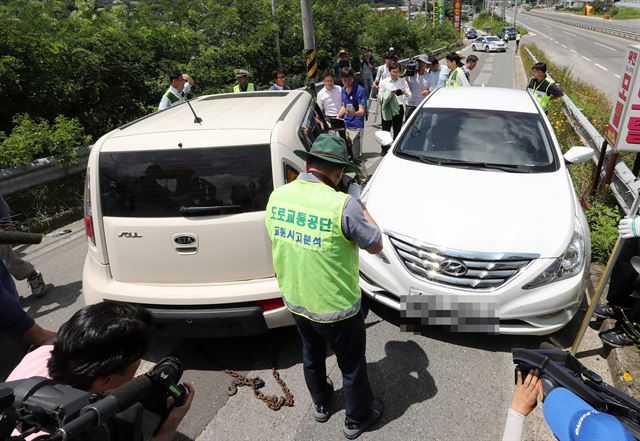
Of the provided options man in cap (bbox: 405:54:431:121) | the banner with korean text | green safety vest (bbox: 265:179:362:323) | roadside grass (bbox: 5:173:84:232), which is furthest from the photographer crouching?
man in cap (bbox: 405:54:431:121)

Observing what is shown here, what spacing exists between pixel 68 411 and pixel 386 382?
2339mm

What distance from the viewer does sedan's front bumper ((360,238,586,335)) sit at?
299 cm

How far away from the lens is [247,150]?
9.30 ft

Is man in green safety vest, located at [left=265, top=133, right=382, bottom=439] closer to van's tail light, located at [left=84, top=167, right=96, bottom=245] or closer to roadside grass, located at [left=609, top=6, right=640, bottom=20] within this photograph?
van's tail light, located at [left=84, top=167, right=96, bottom=245]

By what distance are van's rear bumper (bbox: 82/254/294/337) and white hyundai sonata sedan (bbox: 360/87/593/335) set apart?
37.2 inches

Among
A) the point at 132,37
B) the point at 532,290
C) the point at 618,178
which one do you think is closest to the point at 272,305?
the point at 532,290

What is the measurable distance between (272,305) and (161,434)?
1392 millimetres

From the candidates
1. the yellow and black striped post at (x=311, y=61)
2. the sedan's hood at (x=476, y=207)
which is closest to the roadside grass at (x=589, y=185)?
the sedan's hood at (x=476, y=207)

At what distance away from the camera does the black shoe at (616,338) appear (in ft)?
10.2

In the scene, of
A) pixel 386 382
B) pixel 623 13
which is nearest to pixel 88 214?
pixel 386 382

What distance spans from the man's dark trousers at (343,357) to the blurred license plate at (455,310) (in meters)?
0.83

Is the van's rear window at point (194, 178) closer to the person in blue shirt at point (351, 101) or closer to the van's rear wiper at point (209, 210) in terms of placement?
the van's rear wiper at point (209, 210)

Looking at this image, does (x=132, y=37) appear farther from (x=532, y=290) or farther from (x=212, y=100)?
(x=532, y=290)

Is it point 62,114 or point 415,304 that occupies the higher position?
point 62,114
